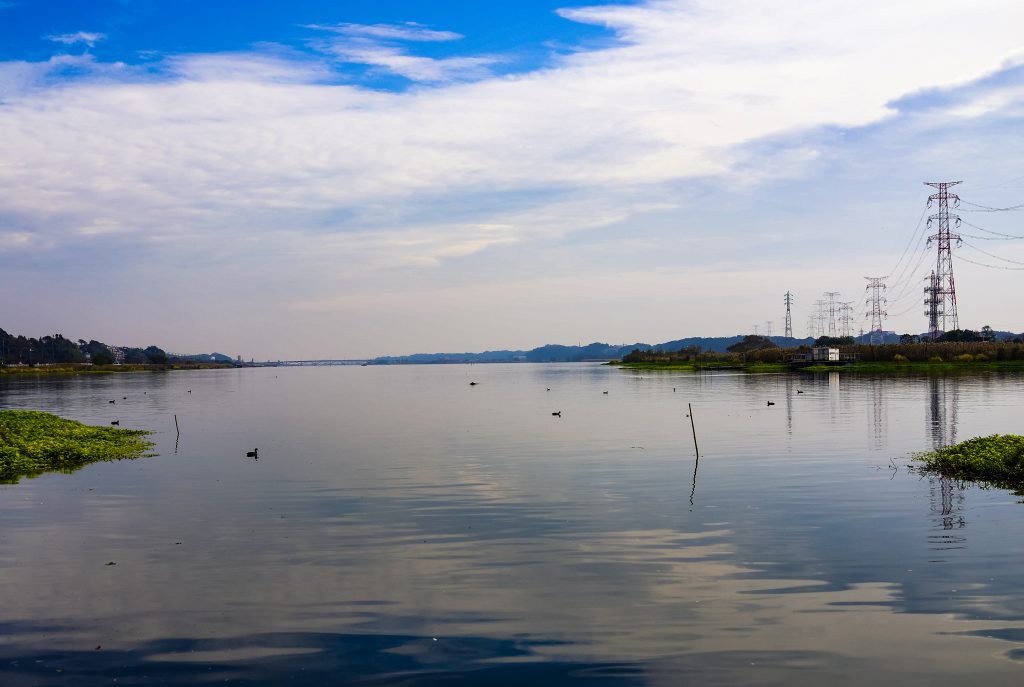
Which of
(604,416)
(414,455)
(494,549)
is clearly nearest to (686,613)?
(494,549)

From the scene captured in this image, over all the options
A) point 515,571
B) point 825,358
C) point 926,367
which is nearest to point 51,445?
point 515,571

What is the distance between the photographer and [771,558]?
2345 cm

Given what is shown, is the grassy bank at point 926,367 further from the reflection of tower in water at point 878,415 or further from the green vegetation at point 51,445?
the green vegetation at point 51,445

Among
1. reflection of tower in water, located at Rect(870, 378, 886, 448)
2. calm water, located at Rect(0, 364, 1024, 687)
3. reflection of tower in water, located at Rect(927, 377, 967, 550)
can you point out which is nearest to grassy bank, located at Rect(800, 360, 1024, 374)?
reflection of tower in water, located at Rect(870, 378, 886, 448)

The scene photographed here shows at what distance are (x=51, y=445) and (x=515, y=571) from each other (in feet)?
125

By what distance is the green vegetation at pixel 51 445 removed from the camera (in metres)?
44.0

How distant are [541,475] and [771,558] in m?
18.6

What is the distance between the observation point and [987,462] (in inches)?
1425

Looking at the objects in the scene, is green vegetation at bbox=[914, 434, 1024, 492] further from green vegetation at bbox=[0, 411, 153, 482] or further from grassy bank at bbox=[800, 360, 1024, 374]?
grassy bank at bbox=[800, 360, 1024, 374]

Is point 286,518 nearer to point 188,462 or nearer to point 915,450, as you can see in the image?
point 188,462

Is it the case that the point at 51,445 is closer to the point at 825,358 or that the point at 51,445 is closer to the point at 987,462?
the point at 987,462

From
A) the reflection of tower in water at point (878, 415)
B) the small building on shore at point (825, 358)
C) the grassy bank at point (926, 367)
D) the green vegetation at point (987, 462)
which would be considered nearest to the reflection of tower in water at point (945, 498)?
the green vegetation at point (987, 462)

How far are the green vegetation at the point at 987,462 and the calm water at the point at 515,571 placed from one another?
1.87 metres

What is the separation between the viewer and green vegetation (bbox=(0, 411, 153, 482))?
4403 cm
